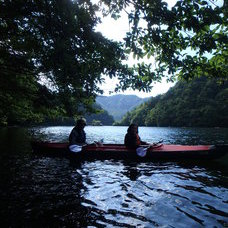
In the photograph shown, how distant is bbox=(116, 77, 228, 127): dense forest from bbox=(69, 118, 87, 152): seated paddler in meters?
95.2

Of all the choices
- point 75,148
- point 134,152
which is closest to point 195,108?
point 134,152

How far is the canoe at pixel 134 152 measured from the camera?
13.1 meters

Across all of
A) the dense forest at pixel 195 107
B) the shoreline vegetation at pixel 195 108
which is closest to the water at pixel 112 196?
the shoreline vegetation at pixel 195 108

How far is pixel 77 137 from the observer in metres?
14.9

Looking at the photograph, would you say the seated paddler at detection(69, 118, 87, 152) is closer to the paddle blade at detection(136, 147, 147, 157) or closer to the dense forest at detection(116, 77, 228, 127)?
the paddle blade at detection(136, 147, 147, 157)

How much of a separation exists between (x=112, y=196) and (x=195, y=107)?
129m

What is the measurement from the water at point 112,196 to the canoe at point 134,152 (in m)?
1.36

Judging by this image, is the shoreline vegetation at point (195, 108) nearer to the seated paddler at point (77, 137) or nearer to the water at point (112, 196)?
the seated paddler at point (77, 137)

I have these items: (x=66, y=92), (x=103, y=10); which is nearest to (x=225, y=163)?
(x=66, y=92)

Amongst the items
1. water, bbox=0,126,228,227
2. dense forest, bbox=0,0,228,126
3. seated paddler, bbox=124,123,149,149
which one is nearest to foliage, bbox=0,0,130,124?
dense forest, bbox=0,0,228,126

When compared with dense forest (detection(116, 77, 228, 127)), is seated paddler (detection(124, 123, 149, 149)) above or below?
below

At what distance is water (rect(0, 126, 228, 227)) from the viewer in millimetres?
5613

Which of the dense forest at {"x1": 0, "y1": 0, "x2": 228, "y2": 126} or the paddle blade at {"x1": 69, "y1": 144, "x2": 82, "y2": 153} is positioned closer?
the dense forest at {"x1": 0, "y1": 0, "x2": 228, "y2": 126}

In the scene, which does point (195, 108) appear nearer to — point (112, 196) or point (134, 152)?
point (134, 152)
